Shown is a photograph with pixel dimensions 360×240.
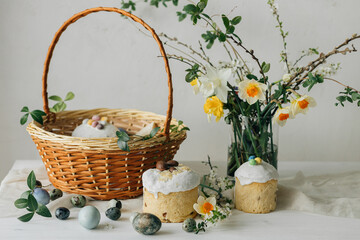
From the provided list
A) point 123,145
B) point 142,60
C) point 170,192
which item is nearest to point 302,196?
point 170,192

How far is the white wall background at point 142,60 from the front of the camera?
171cm

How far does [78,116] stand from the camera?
4.70ft

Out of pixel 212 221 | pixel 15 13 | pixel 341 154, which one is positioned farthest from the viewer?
pixel 341 154

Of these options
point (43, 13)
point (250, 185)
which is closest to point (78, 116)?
point (43, 13)

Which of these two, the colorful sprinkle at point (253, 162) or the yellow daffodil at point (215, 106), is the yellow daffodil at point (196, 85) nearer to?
the yellow daffodil at point (215, 106)

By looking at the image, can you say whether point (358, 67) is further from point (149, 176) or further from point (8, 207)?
point (8, 207)

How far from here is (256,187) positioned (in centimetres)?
104

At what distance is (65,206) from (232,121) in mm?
452

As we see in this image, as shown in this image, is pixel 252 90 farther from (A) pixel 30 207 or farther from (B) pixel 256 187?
(A) pixel 30 207

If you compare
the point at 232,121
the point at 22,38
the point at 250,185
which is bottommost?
the point at 250,185

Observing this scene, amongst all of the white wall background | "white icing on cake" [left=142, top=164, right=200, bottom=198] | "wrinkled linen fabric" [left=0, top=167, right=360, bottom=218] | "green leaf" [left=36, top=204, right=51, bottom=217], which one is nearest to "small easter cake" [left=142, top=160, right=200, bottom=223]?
"white icing on cake" [left=142, top=164, right=200, bottom=198]

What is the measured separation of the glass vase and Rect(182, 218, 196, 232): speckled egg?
252mm

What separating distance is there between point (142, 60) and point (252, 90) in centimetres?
79

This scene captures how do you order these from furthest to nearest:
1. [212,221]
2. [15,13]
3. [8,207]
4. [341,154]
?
1. [341,154]
2. [15,13]
3. [8,207]
4. [212,221]
